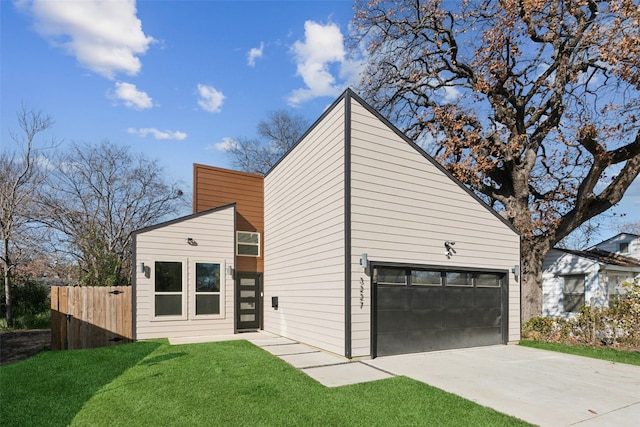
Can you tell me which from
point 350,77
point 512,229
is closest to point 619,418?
point 512,229

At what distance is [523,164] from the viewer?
12727 mm

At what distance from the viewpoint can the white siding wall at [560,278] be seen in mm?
12719

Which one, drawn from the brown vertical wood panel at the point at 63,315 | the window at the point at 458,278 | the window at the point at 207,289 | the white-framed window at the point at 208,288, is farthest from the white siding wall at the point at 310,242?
the brown vertical wood panel at the point at 63,315

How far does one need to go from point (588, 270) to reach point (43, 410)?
50.3 feet

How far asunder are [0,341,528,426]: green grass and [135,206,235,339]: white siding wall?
283cm

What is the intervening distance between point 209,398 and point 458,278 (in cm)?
638

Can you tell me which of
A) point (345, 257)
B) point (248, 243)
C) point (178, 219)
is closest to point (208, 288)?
point (248, 243)

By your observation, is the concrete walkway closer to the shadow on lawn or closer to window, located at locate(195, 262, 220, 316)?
window, located at locate(195, 262, 220, 316)

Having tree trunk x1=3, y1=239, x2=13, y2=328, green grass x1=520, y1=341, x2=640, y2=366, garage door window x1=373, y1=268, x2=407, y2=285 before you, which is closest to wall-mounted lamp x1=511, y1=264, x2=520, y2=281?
green grass x1=520, y1=341, x2=640, y2=366

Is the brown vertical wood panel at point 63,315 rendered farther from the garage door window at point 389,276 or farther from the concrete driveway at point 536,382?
the garage door window at point 389,276

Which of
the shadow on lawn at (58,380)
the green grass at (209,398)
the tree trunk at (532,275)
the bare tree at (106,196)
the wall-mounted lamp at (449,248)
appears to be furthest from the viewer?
the bare tree at (106,196)

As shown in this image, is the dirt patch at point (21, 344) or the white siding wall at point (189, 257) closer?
the dirt patch at point (21, 344)

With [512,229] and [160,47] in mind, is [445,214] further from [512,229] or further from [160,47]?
[160,47]

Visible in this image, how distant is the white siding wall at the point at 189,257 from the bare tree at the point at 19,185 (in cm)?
752
